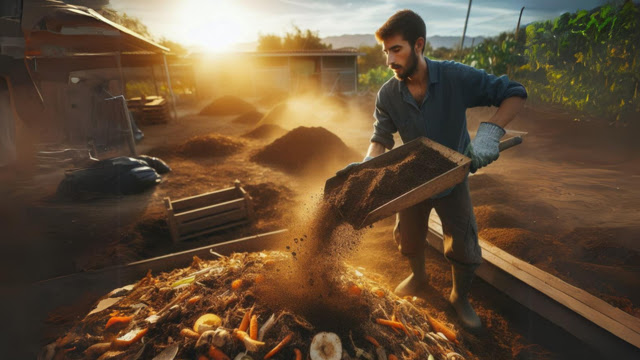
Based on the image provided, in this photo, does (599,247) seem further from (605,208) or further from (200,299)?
(200,299)

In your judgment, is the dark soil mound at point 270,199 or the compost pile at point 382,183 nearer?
the compost pile at point 382,183

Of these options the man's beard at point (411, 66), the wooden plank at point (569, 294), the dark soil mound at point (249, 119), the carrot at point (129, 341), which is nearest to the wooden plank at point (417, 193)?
Answer: the man's beard at point (411, 66)

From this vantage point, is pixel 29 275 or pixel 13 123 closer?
pixel 13 123

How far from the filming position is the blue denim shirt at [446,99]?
7.59 ft

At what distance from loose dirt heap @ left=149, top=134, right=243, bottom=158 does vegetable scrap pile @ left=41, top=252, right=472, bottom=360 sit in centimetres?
688

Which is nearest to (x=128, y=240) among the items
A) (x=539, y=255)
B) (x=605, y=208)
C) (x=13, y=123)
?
(x=13, y=123)

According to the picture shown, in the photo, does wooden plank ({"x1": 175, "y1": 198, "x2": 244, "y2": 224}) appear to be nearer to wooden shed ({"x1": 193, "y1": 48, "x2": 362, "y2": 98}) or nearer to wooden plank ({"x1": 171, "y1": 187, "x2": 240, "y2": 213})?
wooden plank ({"x1": 171, "y1": 187, "x2": 240, "y2": 213})

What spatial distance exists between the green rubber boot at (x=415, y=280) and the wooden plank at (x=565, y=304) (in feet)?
1.84

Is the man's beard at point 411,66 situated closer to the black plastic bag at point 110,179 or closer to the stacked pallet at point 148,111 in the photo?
the black plastic bag at point 110,179

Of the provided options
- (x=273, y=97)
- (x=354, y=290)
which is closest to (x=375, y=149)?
(x=354, y=290)

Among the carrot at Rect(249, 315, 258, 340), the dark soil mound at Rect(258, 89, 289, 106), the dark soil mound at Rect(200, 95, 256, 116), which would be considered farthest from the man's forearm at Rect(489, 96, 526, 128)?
the dark soil mound at Rect(258, 89, 289, 106)

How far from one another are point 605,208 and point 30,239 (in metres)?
7.39

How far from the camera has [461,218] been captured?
8.15 ft

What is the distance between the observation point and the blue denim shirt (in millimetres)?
2312
